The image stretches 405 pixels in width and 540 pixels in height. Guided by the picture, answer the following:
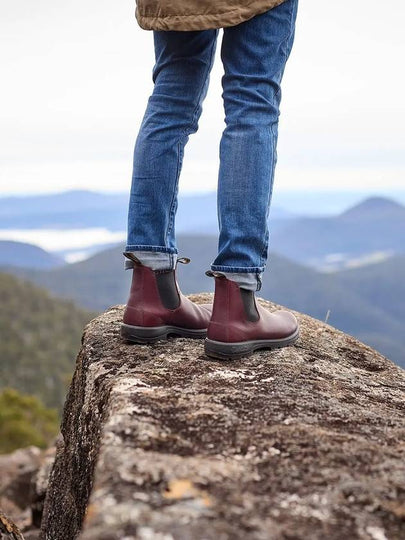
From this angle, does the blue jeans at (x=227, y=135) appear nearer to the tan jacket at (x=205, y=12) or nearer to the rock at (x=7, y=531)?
the tan jacket at (x=205, y=12)

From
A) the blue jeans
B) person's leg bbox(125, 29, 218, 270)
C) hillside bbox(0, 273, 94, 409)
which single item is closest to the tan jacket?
the blue jeans

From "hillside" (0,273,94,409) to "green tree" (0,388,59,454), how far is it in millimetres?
27024

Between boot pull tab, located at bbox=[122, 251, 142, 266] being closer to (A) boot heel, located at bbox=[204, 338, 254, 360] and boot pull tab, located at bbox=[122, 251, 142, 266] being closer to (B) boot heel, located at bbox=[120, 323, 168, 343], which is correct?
(B) boot heel, located at bbox=[120, 323, 168, 343]

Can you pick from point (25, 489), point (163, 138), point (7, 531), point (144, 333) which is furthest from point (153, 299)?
point (25, 489)

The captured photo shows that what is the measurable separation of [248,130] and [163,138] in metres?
0.38

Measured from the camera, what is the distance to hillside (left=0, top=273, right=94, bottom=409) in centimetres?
6636

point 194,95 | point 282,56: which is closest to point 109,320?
point 194,95

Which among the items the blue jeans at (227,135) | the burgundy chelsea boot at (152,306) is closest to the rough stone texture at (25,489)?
the burgundy chelsea boot at (152,306)

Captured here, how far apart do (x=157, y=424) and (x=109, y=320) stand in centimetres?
159

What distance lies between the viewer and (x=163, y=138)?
8.85 ft

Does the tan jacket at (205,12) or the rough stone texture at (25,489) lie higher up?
the tan jacket at (205,12)

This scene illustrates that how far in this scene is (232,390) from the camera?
7.38 feet

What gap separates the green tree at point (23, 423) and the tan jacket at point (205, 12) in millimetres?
23875

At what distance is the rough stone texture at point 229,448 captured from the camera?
146cm
